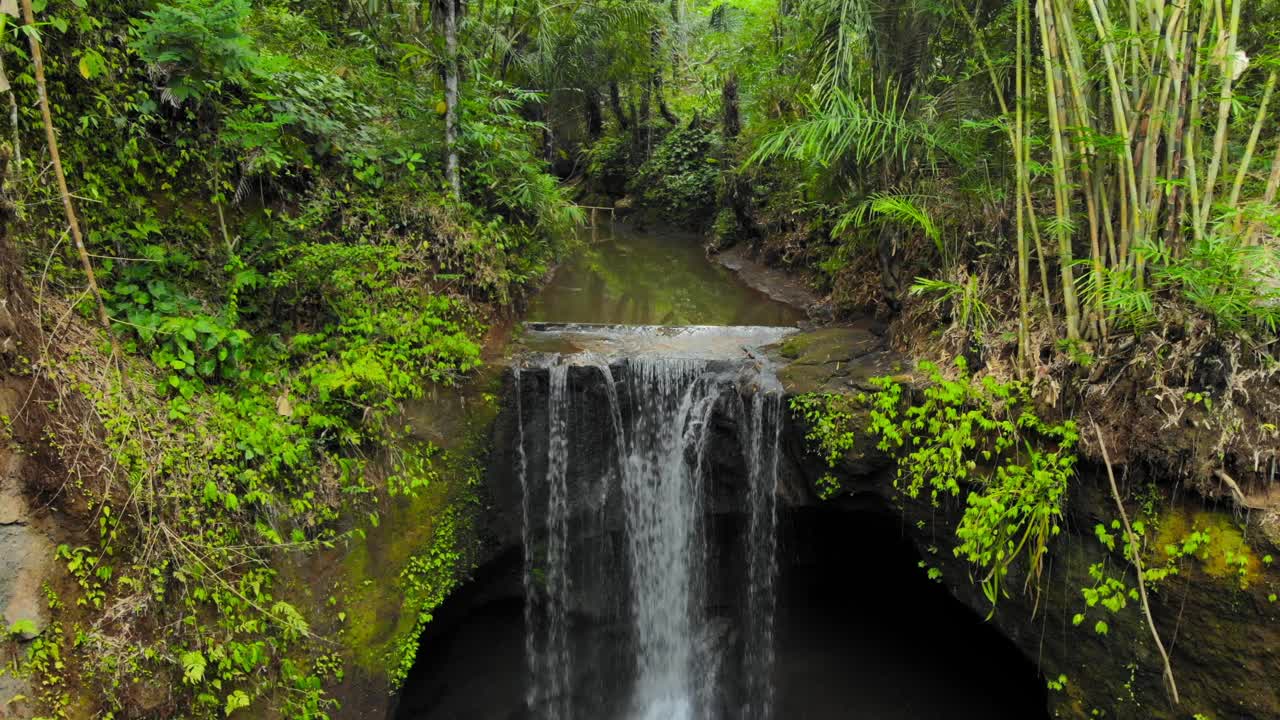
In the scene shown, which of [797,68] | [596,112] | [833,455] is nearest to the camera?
[833,455]

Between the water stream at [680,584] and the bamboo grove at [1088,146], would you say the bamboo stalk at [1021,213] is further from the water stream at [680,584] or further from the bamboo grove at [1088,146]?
the water stream at [680,584]

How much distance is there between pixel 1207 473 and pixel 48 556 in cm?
618

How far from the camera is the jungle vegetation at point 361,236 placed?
11.6ft

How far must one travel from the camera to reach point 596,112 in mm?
21562

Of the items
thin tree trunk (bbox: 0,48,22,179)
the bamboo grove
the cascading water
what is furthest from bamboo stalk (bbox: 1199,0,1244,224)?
thin tree trunk (bbox: 0,48,22,179)

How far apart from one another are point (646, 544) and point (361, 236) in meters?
3.76

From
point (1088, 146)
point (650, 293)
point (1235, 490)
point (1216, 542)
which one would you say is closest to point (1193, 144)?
point (1088, 146)

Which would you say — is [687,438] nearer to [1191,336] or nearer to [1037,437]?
[1037,437]

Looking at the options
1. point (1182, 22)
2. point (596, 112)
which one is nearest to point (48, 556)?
point (1182, 22)

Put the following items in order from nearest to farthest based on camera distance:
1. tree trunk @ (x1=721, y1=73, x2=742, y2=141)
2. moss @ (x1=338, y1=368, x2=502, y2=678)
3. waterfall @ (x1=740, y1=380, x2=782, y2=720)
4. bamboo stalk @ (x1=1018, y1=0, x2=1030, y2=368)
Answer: bamboo stalk @ (x1=1018, y1=0, x2=1030, y2=368)
moss @ (x1=338, y1=368, x2=502, y2=678)
waterfall @ (x1=740, y1=380, x2=782, y2=720)
tree trunk @ (x1=721, y1=73, x2=742, y2=141)

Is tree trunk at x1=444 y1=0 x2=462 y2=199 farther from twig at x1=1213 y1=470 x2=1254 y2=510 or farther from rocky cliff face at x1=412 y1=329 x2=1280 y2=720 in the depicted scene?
twig at x1=1213 y1=470 x2=1254 y2=510

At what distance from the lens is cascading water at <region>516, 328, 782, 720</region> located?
5828 mm

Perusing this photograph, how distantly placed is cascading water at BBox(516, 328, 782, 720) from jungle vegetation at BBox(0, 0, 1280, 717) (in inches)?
42.4

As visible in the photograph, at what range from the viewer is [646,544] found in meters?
6.16
